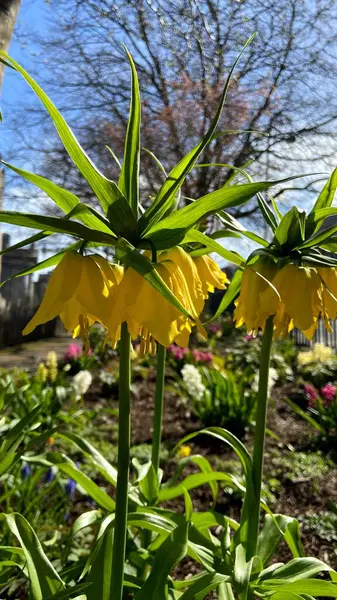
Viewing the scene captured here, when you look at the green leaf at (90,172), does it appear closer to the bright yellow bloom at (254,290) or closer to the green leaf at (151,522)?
the bright yellow bloom at (254,290)

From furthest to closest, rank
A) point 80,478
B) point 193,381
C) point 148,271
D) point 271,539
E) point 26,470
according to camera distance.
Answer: point 193,381, point 26,470, point 271,539, point 80,478, point 148,271

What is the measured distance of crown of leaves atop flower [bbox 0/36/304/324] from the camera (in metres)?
0.77

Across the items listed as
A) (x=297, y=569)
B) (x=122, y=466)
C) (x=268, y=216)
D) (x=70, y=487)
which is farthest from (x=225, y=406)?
(x=122, y=466)

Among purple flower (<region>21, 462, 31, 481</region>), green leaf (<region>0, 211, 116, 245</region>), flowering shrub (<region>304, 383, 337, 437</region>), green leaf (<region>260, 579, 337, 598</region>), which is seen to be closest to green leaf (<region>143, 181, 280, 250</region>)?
green leaf (<region>0, 211, 116, 245</region>)

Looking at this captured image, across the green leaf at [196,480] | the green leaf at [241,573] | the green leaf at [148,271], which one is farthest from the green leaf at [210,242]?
the green leaf at [196,480]

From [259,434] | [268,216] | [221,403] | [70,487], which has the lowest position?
[70,487]

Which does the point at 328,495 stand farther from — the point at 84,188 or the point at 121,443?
the point at 84,188

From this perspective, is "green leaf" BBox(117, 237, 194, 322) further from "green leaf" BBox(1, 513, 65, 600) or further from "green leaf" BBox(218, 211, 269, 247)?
"green leaf" BBox(1, 513, 65, 600)

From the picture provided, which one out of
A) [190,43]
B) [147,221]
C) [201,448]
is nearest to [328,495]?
[201,448]

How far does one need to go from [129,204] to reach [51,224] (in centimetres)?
15

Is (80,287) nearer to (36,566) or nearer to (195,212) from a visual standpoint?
(195,212)

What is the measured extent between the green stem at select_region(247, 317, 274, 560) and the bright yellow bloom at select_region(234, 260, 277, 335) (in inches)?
1.9

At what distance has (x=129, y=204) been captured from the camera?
0.84 metres

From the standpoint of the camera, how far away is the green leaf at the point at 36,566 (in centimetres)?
99
